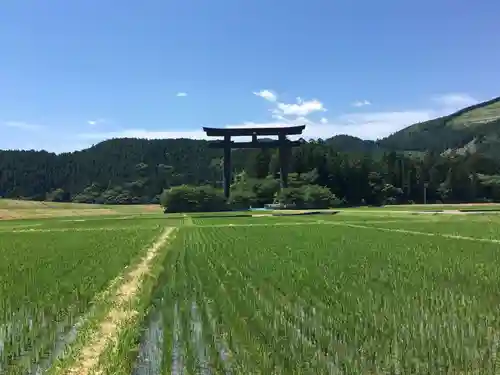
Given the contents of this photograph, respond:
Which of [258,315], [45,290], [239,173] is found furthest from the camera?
[239,173]

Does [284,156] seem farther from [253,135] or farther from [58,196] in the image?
[58,196]

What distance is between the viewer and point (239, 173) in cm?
13175

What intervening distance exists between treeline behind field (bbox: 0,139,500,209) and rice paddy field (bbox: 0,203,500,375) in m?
85.4

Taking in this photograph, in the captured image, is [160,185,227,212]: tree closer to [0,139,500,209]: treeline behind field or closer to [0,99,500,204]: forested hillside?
[0,139,500,209]: treeline behind field

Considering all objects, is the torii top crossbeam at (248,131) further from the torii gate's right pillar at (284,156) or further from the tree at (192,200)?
the tree at (192,200)

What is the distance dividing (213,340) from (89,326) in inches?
109

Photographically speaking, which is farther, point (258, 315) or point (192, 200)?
point (192, 200)

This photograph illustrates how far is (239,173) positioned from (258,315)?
122 meters

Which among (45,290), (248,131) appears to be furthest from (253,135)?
(45,290)

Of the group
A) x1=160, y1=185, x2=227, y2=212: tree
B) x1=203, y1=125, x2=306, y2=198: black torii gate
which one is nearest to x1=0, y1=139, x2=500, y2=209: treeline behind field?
x1=160, y1=185, x2=227, y2=212: tree

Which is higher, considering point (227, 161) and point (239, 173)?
point (227, 161)

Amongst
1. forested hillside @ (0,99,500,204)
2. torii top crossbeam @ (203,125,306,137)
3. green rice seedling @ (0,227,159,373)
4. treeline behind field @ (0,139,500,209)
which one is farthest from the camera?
forested hillside @ (0,99,500,204)

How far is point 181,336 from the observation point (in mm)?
8891

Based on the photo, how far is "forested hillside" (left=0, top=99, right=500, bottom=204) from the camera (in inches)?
4449
